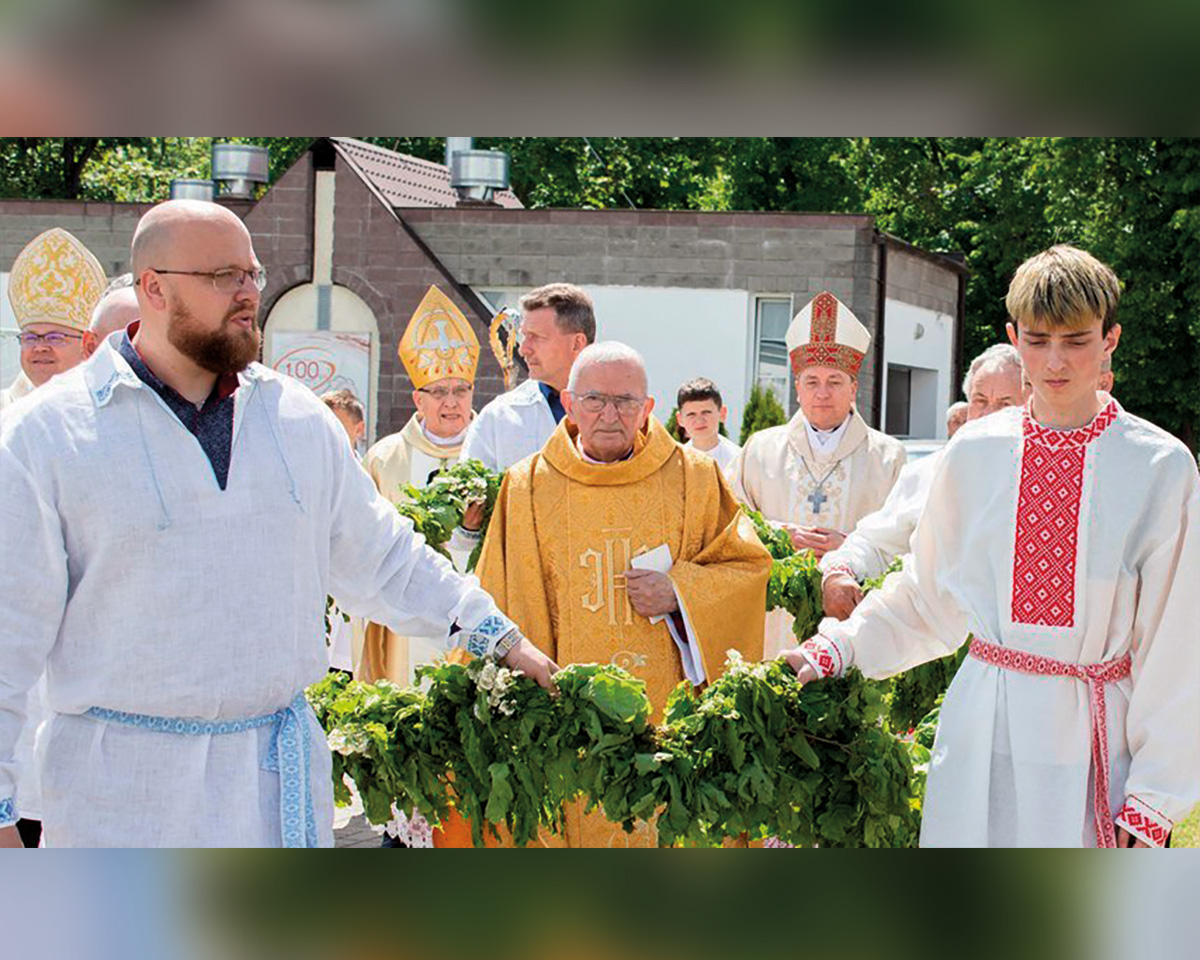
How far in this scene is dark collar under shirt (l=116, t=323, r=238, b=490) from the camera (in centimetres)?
369

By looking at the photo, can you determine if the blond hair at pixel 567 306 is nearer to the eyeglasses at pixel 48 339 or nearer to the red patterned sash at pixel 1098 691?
the eyeglasses at pixel 48 339

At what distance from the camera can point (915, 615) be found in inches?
169

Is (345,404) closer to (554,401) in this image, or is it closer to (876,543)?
(554,401)

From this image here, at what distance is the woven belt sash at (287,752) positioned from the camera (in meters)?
3.63

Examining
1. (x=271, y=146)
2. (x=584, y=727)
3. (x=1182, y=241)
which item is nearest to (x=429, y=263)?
(x=1182, y=241)

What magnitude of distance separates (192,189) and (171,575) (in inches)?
852

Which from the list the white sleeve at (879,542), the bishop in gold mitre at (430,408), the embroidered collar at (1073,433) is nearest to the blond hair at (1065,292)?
the embroidered collar at (1073,433)

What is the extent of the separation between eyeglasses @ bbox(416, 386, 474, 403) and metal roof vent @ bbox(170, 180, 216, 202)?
15.5m

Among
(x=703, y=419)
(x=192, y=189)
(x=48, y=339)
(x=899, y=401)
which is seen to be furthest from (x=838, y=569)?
(x=899, y=401)

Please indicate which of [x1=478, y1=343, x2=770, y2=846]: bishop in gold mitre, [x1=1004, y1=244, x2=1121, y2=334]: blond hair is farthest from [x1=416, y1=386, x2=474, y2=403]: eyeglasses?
[x1=1004, y1=244, x2=1121, y2=334]: blond hair

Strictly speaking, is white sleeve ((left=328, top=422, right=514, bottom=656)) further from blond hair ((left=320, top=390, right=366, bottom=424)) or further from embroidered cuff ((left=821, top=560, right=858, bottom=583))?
blond hair ((left=320, top=390, right=366, bottom=424))
